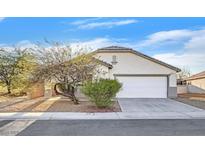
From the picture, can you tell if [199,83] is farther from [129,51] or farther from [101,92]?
[101,92]

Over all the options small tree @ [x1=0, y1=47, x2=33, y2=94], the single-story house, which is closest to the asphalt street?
small tree @ [x1=0, y1=47, x2=33, y2=94]

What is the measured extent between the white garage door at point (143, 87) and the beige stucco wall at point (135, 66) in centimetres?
56

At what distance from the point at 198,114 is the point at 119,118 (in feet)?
13.1

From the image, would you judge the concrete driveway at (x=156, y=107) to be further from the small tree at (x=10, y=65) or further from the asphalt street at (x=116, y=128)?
the small tree at (x=10, y=65)

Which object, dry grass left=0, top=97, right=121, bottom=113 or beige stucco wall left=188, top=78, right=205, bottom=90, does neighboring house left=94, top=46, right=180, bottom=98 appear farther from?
beige stucco wall left=188, top=78, right=205, bottom=90

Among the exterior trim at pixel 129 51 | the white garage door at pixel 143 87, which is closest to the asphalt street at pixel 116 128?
the white garage door at pixel 143 87

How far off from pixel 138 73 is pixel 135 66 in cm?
75

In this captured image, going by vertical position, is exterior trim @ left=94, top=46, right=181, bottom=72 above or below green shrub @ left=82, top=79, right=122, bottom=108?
above

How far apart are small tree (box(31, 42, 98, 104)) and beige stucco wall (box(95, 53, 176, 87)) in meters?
8.51

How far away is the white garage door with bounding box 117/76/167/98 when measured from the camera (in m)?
29.2

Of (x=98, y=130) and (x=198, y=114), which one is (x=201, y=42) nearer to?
(x=198, y=114)

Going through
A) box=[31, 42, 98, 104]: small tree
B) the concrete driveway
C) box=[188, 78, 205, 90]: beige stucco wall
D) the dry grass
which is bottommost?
the concrete driveway

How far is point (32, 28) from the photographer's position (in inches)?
858

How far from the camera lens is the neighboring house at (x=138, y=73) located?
2934cm
